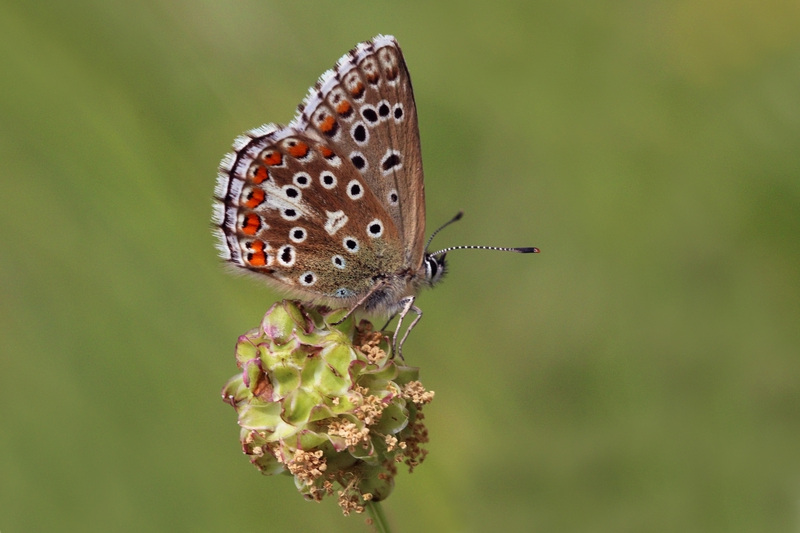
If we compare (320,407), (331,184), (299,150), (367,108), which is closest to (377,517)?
(320,407)

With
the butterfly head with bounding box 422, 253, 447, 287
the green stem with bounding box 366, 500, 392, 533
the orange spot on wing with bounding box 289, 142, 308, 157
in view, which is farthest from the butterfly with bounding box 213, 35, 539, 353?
the green stem with bounding box 366, 500, 392, 533

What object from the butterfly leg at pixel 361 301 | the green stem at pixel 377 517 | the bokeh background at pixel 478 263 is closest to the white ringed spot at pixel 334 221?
the butterfly leg at pixel 361 301

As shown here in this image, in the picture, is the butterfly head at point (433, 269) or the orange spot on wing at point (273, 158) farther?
the butterfly head at point (433, 269)

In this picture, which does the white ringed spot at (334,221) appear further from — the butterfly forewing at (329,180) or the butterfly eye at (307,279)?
the butterfly eye at (307,279)

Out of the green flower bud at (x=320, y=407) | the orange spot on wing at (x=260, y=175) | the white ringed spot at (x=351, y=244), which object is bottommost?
the green flower bud at (x=320, y=407)

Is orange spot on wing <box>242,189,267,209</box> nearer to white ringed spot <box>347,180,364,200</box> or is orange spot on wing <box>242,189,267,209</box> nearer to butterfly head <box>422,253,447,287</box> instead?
white ringed spot <box>347,180,364,200</box>

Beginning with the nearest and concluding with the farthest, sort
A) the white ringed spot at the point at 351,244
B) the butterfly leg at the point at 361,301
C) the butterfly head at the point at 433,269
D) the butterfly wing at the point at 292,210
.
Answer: the butterfly leg at the point at 361,301, the butterfly wing at the point at 292,210, the white ringed spot at the point at 351,244, the butterfly head at the point at 433,269

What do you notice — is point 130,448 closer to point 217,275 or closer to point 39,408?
point 39,408
